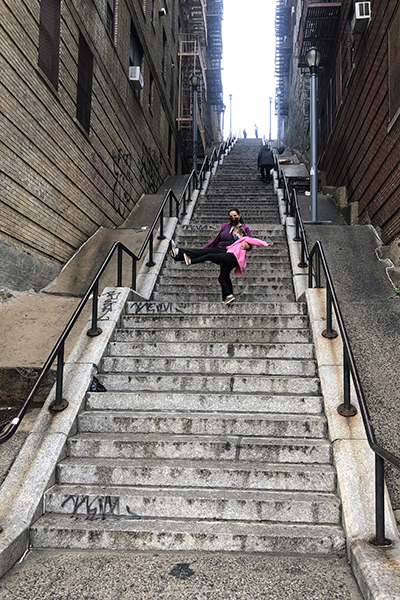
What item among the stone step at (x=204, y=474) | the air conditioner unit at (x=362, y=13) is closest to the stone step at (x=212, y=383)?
the stone step at (x=204, y=474)

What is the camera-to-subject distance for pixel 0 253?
670cm

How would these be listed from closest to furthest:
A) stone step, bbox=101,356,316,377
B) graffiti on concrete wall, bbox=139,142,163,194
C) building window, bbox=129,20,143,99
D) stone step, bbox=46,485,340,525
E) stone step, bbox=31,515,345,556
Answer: stone step, bbox=31,515,345,556 < stone step, bbox=46,485,340,525 < stone step, bbox=101,356,316,377 < building window, bbox=129,20,143,99 < graffiti on concrete wall, bbox=139,142,163,194

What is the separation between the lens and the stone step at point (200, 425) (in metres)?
4.15

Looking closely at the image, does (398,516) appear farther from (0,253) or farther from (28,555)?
(0,253)

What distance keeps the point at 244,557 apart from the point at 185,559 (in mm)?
428

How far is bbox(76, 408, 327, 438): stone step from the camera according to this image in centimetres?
415

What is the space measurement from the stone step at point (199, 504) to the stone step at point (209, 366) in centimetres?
153

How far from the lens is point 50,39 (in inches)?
331

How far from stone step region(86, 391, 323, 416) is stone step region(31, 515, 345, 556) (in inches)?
48.6

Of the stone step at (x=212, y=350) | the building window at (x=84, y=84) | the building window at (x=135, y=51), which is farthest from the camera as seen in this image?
the building window at (x=135, y=51)

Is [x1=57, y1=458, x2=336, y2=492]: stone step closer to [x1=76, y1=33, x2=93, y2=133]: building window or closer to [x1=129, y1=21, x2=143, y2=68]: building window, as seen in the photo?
[x1=76, y1=33, x2=93, y2=133]: building window

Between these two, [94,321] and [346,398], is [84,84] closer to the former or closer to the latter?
[94,321]

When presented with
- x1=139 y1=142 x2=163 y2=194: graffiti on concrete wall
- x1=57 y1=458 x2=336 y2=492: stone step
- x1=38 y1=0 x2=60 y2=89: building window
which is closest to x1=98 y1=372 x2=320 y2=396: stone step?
x1=57 y1=458 x2=336 y2=492: stone step

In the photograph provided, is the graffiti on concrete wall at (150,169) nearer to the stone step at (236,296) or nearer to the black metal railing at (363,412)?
the stone step at (236,296)
